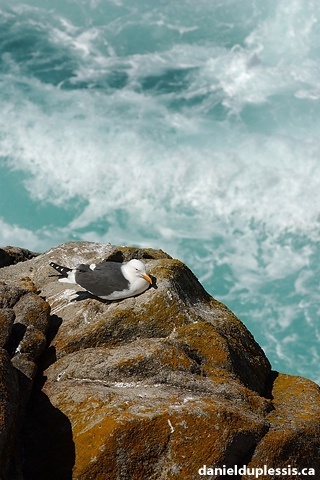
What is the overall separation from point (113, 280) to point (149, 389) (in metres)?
5.06

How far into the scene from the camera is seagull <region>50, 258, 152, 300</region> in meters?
16.7

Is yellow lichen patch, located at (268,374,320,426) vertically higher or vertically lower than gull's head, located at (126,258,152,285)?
lower

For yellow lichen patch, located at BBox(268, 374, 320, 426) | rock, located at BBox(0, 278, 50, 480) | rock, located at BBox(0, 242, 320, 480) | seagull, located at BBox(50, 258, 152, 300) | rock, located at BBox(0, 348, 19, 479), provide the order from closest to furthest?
1. rock, located at BBox(0, 348, 19, 479)
2. rock, located at BBox(0, 278, 50, 480)
3. rock, located at BBox(0, 242, 320, 480)
4. yellow lichen patch, located at BBox(268, 374, 320, 426)
5. seagull, located at BBox(50, 258, 152, 300)

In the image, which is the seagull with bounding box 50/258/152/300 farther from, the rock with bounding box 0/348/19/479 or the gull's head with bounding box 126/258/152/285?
the rock with bounding box 0/348/19/479

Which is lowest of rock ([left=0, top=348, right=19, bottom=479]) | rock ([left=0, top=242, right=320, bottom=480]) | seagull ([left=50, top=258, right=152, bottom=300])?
rock ([left=0, top=348, right=19, bottom=479])

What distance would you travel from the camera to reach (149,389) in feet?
41.8

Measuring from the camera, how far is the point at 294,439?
Answer: 1206cm

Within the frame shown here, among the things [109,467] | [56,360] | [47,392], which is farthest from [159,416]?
[56,360]

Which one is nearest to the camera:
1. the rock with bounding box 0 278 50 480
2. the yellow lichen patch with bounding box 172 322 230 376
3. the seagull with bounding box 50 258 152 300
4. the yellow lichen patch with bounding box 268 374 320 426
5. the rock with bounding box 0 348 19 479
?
the rock with bounding box 0 348 19 479

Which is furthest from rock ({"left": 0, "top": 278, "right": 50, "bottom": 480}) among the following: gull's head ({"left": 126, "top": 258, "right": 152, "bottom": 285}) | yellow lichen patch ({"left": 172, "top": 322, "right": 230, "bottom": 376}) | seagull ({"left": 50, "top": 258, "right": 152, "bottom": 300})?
yellow lichen patch ({"left": 172, "top": 322, "right": 230, "bottom": 376})

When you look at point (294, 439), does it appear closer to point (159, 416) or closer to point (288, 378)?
point (159, 416)

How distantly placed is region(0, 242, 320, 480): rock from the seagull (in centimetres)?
31

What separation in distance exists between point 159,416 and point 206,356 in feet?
12.2

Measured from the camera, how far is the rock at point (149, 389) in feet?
36.1
